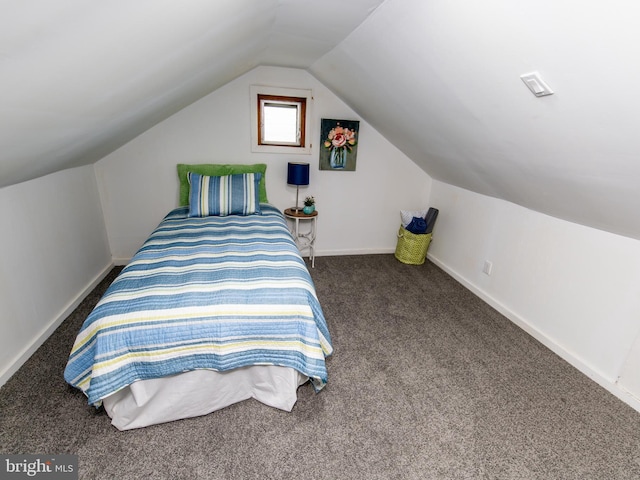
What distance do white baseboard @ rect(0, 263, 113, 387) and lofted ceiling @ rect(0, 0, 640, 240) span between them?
96cm

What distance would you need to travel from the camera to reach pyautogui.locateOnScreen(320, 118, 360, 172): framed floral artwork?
3.29 metres

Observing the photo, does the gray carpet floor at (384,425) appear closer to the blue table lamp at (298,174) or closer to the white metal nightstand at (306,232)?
the white metal nightstand at (306,232)

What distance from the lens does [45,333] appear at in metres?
2.12

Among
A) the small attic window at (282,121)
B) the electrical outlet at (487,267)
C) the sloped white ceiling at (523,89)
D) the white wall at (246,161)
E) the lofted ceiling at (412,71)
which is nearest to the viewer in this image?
the lofted ceiling at (412,71)

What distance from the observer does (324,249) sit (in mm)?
3721

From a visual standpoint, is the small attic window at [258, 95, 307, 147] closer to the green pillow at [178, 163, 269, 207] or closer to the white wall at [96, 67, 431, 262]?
the white wall at [96, 67, 431, 262]

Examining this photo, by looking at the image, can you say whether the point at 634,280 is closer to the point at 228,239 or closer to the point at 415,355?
the point at 415,355

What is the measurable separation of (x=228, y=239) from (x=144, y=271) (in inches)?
23.8

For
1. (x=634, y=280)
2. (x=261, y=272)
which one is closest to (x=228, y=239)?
(x=261, y=272)

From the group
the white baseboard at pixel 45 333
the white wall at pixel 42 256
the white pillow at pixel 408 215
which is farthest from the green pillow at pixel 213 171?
the white pillow at pixel 408 215

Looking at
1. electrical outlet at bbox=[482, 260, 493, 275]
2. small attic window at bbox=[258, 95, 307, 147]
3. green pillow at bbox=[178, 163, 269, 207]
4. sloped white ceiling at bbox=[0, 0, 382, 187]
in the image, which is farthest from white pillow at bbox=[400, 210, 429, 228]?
sloped white ceiling at bbox=[0, 0, 382, 187]

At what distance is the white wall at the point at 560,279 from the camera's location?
6.03 feet

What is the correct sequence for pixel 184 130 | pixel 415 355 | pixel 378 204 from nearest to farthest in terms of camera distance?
pixel 415 355 < pixel 184 130 < pixel 378 204

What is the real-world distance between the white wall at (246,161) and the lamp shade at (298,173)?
242mm
